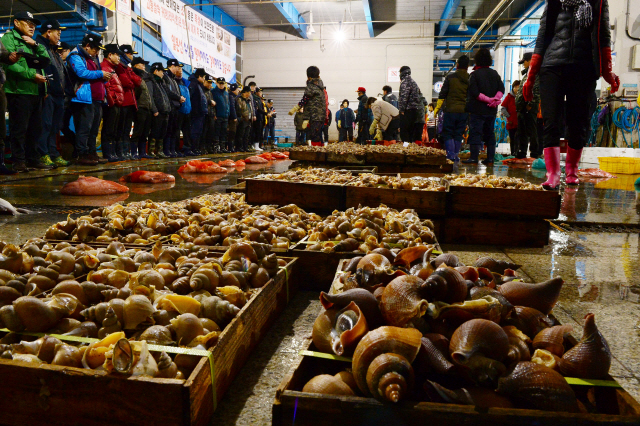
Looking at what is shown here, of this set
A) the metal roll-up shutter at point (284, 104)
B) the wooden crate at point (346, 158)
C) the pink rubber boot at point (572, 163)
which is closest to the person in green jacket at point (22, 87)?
the wooden crate at point (346, 158)

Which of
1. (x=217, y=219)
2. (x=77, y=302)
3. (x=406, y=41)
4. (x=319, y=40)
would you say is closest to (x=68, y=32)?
(x=217, y=219)

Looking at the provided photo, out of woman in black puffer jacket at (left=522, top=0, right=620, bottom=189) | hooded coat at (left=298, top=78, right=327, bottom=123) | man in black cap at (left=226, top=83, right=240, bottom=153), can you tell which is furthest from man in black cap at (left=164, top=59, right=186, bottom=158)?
woman in black puffer jacket at (left=522, top=0, right=620, bottom=189)

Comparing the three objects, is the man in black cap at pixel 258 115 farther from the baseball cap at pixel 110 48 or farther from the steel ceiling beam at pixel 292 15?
the baseball cap at pixel 110 48

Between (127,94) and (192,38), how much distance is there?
29.0 feet

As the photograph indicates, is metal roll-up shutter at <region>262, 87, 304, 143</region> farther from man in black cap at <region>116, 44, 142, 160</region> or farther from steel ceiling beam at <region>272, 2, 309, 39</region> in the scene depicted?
man in black cap at <region>116, 44, 142, 160</region>

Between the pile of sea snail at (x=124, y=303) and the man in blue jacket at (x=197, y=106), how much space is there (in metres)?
13.0

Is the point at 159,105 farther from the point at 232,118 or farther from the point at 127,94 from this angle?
the point at 232,118

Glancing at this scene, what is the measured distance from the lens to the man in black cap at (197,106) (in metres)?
14.3

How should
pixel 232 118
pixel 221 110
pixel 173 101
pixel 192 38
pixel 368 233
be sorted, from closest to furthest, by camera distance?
pixel 368 233 < pixel 173 101 < pixel 221 110 < pixel 232 118 < pixel 192 38

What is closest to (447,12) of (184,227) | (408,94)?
(408,94)

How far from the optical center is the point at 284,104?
97.5ft

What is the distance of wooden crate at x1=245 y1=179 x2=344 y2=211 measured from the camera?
3.85 meters

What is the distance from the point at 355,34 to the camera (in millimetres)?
28500

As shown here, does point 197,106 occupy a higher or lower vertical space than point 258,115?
lower
